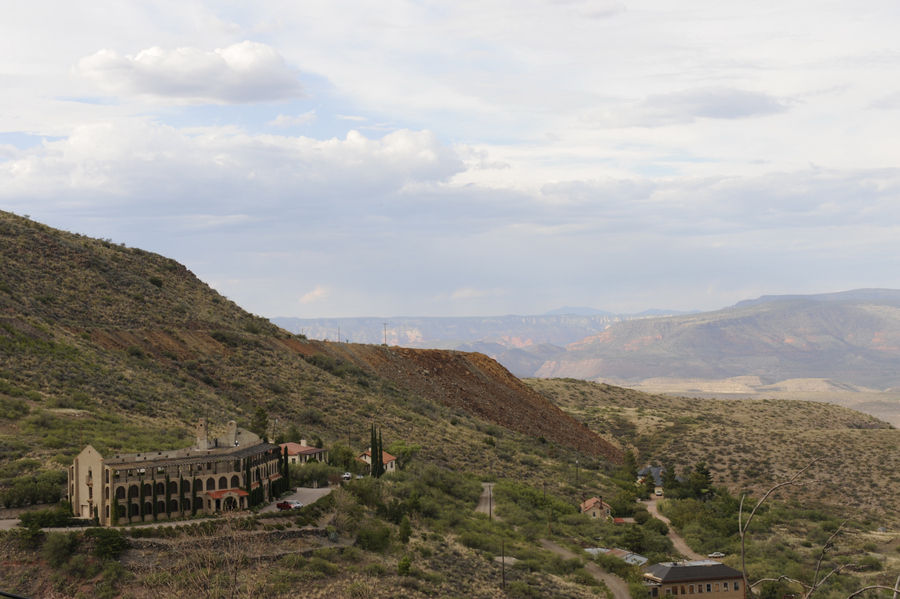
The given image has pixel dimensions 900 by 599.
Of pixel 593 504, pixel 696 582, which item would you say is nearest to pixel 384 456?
pixel 593 504

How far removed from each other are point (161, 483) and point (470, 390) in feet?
203

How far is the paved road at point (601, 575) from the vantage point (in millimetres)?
43844

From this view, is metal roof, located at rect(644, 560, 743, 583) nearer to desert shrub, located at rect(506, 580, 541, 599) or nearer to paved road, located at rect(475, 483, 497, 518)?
desert shrub, located at rect(506, 580, 541, 599)

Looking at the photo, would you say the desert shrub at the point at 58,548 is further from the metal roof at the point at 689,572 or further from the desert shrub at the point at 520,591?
the metal roof at the point at 689,572

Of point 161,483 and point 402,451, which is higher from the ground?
point 161,483

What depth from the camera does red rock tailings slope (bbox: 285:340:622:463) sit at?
91500 mm

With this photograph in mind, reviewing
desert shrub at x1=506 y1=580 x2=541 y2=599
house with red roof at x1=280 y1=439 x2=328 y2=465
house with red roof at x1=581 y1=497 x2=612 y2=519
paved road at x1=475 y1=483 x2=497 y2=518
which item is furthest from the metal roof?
house with red roof at x1=280 y1=439 x2=328 y2=465

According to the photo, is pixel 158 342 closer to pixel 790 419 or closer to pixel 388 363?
pixel 388 363

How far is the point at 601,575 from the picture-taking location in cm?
4712

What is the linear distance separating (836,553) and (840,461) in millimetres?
28602

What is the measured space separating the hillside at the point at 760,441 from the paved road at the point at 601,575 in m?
20.5

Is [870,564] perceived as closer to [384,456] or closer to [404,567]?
[404,567]

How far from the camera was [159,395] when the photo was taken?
61.2 meters

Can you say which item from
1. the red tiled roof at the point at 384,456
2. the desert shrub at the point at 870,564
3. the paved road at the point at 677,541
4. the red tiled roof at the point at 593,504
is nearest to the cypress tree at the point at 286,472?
the red tiled roof at the point at 384,456
